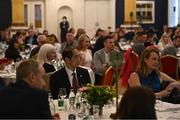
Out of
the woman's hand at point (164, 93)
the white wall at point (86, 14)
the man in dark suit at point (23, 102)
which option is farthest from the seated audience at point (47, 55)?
the white wall at point (86, 14)

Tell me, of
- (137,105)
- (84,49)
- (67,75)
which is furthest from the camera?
(84,49)

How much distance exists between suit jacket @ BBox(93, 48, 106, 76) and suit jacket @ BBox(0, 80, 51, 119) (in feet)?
14.9

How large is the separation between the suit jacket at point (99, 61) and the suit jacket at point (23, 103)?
453cm

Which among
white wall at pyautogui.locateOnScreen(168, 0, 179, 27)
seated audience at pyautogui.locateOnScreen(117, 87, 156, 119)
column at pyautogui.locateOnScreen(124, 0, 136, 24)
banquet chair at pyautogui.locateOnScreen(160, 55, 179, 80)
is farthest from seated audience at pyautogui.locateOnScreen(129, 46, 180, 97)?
white wall at pyautogui.locateOnScreen(168, 0, 179, 27)

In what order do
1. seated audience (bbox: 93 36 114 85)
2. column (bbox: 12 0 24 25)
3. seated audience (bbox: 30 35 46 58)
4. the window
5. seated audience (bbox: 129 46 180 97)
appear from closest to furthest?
seated audience (bbox: 129 46 180 97) → seated audience (bbox: 93 36 114 85) → seated audience (bbox: 30 35 46 58) → column (bbox: 12 0 24 25) → the window

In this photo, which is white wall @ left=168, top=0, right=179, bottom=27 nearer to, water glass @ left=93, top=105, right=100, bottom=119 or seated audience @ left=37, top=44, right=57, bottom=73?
seated audience @ left=37, top=44, right=57, bottom=73

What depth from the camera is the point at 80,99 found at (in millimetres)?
4352

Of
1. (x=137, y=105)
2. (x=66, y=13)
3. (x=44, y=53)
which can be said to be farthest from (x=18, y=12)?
(x=137, y=105)

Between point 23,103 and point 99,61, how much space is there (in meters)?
4.65

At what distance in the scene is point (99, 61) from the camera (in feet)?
24.3

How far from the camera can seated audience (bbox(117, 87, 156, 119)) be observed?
2.37 m

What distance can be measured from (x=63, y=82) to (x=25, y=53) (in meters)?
6.08

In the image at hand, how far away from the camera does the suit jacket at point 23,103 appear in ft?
9.20

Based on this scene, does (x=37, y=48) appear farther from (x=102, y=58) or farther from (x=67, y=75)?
(x=67, y=75)
